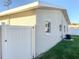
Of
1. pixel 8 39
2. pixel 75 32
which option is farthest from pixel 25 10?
pixel 75 32

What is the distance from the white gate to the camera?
8648mm

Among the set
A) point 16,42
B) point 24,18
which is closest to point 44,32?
point 24,18

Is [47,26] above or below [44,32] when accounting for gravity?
above

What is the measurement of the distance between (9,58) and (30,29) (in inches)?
103

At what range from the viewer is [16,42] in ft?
31.4

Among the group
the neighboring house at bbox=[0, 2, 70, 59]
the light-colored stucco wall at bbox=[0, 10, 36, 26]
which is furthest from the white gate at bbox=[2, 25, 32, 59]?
the light-colored stucco wall at bbox=[0, 10, 36, 26]

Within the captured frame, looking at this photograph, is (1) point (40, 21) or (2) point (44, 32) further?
(2) point (44, 32)

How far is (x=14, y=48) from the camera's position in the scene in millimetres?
9422

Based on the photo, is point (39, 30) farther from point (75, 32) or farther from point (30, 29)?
point (75, 32)

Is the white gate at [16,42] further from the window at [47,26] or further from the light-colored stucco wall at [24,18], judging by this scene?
the window at [47,26]

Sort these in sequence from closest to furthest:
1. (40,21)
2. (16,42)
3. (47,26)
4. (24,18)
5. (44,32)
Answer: (16,42)
(40,21)
(44,32)
(24,18)
(47,26)

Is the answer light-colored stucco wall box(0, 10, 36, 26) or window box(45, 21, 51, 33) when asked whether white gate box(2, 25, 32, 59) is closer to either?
light-colored stucco wall box(0, 10, 36, 26)

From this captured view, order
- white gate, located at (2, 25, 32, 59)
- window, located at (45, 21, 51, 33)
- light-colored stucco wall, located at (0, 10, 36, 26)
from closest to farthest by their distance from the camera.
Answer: white gate, located at (2, 25, 32, 59)
light-colored stucco wall, located at (0, 10, 36, 26)
window, located at (45, 21, 51, 33)

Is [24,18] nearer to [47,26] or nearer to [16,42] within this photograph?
[47,26]
